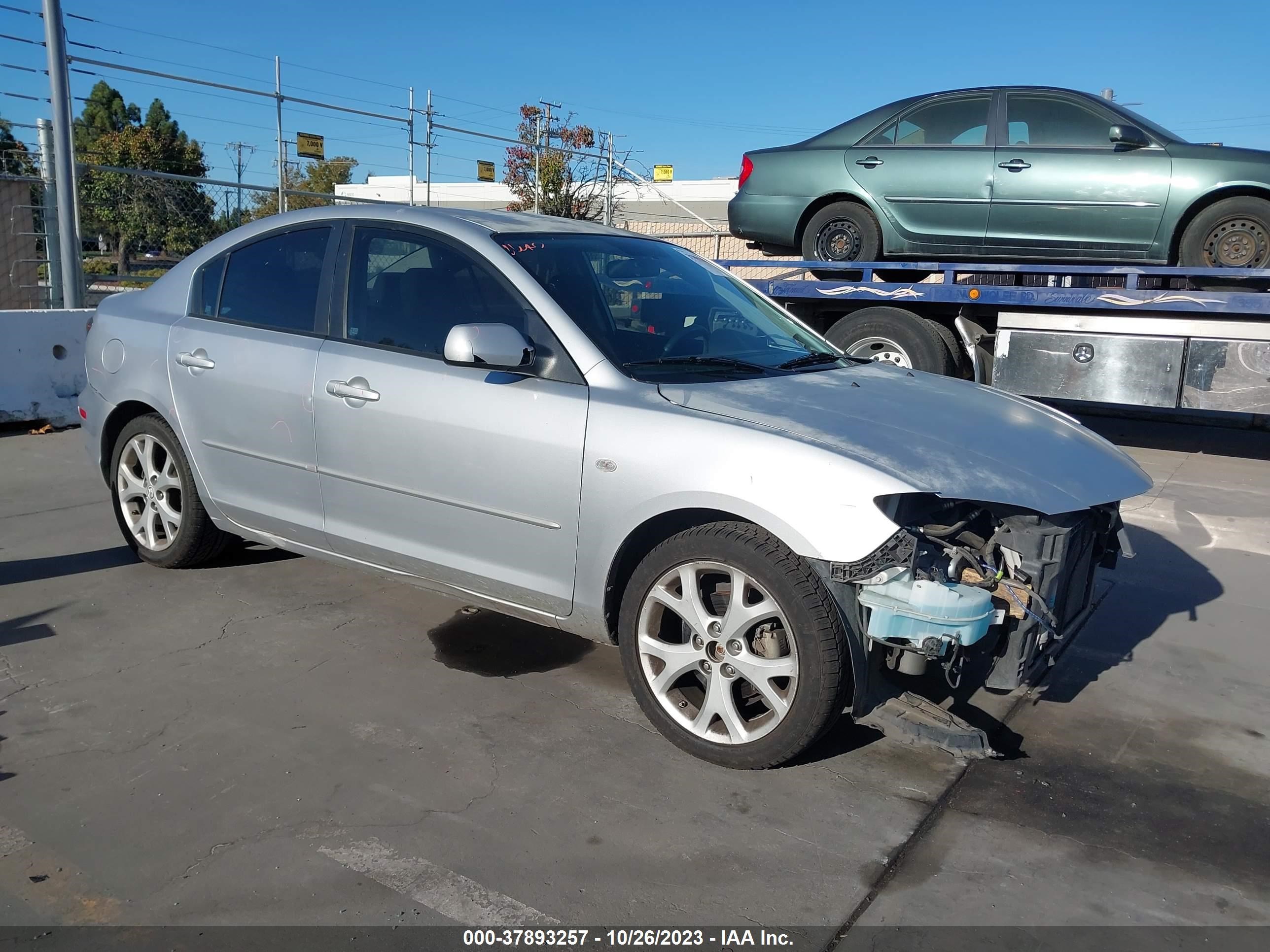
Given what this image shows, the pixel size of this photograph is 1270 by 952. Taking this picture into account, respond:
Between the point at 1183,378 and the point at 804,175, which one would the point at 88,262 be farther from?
the point at 1183,378

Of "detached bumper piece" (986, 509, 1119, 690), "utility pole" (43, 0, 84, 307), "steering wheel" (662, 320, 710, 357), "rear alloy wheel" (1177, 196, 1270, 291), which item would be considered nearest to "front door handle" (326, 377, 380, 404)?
"steering wheel" (662, 320, 710, 357)

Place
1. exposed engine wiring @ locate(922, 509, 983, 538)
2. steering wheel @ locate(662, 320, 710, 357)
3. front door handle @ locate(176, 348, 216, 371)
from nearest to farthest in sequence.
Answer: exposed engine wiring @ locate(922, 509, 983, 538) → steering wheel @ locate(662, 320, 710, 357) → front door handle @ locate(176, 348, 216, 371)

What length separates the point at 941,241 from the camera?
8.48 metres

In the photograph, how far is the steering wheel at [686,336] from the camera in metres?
3.89

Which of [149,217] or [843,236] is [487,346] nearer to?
[843,236]

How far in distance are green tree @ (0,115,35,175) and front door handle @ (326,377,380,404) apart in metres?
7.99

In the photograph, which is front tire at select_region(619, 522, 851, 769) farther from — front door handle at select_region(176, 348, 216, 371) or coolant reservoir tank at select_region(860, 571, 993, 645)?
front door handle at select_region(176, 348, 216, 371)

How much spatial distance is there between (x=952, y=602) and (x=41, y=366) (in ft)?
27.9

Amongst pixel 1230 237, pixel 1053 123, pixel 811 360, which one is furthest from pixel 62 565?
pixel 1230 237

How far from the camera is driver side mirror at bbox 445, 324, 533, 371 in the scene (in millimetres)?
3539

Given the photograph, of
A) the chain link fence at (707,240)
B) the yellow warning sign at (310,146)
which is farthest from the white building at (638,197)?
the yellow warning sign at (310,146)

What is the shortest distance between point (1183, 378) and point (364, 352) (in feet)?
20.8

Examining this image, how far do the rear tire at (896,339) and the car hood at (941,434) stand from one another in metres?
4.58

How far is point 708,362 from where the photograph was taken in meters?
3.89
